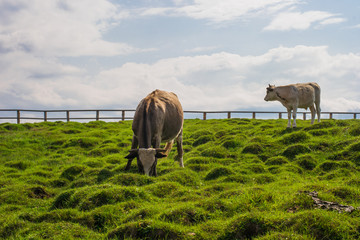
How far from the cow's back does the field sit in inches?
47.8

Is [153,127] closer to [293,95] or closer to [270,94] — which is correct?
[293,95]

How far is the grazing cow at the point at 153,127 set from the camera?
10.1 metres

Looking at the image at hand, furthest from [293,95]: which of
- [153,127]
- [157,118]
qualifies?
[153,127]

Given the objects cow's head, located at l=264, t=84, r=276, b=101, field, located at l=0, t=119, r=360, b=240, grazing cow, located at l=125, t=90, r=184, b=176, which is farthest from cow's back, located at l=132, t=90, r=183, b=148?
cow's head, located at l=264, t=84, r=276, b=101

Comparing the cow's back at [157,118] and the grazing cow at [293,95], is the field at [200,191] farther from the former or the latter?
the grazing cow at [293,95]

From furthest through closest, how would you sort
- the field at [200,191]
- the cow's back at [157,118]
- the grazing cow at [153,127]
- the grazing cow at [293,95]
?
the grazing cow at [293,95]
the cow's back at [157,118]
the grazing cow at [153,127]
the field at [200,191]

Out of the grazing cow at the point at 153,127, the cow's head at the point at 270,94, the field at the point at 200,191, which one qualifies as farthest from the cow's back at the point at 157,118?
the cow's head at the point at 270,94

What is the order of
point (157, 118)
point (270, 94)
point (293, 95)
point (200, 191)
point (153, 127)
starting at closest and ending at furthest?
point (200, 191) → point (153, 127) → point (157, 118) → point (293, 95) → point (270, 94)

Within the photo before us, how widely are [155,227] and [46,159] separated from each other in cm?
1152

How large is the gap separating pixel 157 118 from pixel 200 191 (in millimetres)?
3021

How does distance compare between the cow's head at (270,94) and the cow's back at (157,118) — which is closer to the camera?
the cow's back at (157,118)

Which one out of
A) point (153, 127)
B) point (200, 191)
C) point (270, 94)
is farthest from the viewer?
point (270, 94)

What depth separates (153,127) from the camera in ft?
35.7

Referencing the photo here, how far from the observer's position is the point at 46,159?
16.1 m
